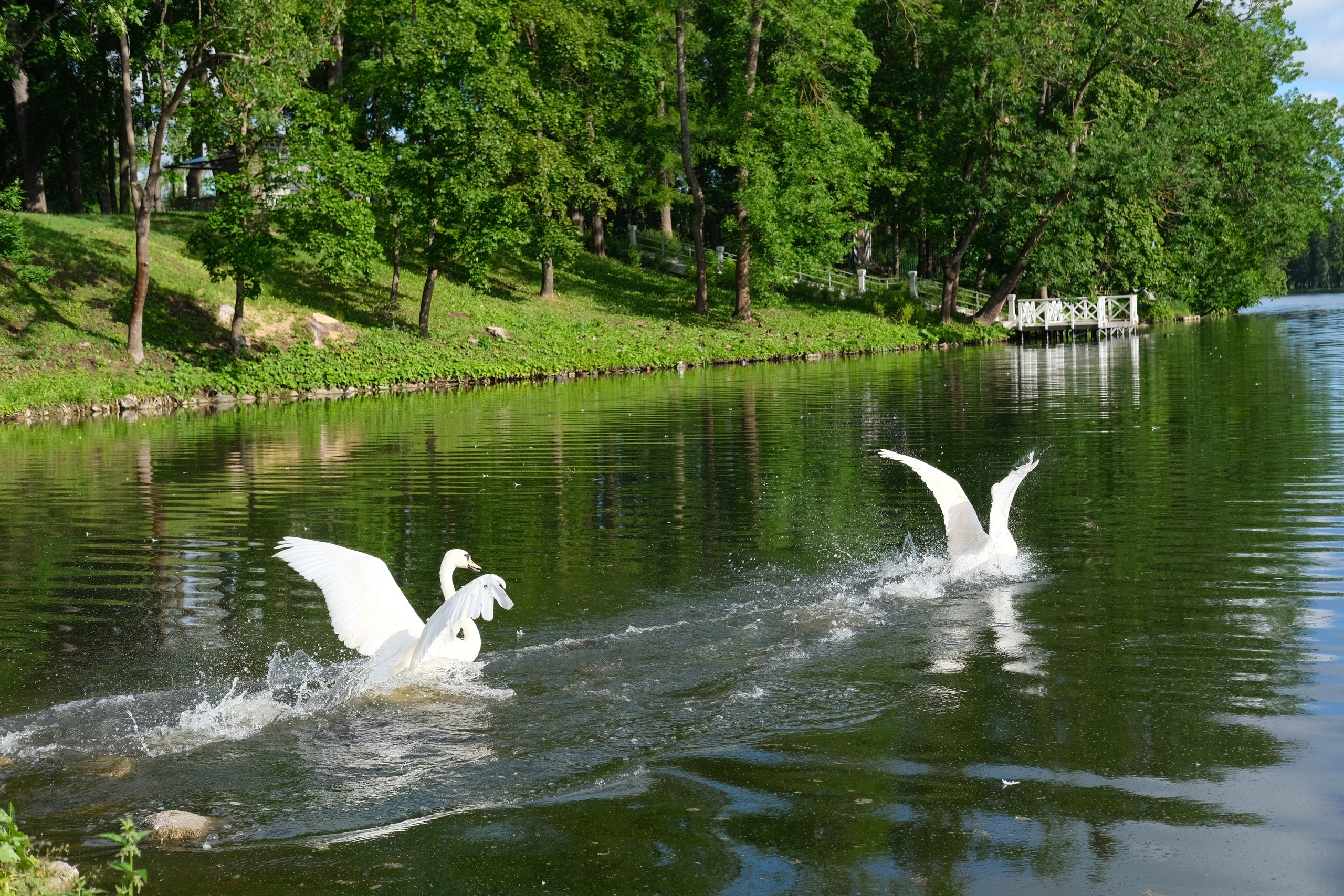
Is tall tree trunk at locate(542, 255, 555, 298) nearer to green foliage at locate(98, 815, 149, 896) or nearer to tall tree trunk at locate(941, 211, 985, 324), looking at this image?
tall tree trunk at locate(941, 211, 985, 324)

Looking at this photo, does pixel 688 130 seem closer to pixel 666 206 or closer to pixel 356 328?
pixel 666 206

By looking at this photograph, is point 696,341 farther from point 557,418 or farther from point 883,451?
point 883,451

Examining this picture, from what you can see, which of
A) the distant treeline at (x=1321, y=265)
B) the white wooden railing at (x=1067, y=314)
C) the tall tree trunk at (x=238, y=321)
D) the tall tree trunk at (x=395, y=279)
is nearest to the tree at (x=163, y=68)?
the tall tree trunk at (x=238, y=321)

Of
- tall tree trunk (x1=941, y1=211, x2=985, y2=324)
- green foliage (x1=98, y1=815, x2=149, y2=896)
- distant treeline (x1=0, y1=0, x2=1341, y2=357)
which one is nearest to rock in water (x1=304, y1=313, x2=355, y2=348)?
distant treeline (x1=0, y1=0, x2=1341, y2=357)

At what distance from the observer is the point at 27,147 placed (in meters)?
44.8

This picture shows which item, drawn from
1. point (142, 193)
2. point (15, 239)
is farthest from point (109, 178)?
point (15, 239)

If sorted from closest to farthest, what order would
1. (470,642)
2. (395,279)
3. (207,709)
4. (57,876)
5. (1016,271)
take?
(57,876)
(207,709)
(470,642)
(395,279)
(1016,271)

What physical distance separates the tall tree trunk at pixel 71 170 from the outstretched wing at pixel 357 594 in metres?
47.3

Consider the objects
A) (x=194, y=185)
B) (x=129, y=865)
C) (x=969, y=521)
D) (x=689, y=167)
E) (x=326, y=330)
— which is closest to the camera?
(x=129, y=865)

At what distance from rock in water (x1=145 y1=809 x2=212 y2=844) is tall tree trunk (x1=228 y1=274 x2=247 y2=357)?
99.6 ft

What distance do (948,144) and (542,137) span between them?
19.9m

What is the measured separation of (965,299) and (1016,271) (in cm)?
544

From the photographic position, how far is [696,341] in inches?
1829

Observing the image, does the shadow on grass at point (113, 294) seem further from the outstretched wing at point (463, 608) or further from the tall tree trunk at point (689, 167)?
the outstretched wing at point (463, 608)
